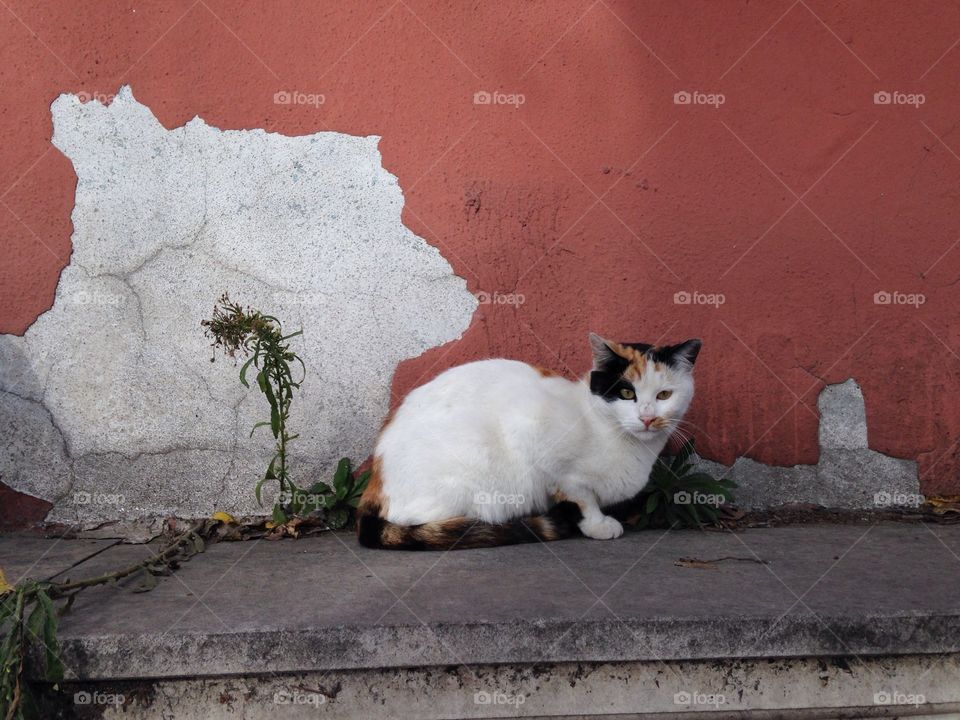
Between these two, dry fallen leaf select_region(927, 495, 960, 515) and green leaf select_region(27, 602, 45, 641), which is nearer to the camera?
green leaf select_region(27, 602, 45, 641)

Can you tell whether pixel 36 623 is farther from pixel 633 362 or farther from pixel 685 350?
pixel 685 350

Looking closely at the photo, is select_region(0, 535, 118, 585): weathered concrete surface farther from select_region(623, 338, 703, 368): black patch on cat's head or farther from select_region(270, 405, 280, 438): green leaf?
select_region(623, 338, 703, 368): black patch on cat's head

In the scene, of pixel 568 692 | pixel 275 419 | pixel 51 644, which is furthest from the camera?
pixel 275 419

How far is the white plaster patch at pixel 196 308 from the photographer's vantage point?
3582 mm

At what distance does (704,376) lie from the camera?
366 cm

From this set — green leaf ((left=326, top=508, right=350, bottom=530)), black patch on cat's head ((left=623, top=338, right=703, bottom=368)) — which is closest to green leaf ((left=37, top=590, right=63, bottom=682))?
green leaf ((left=326, top=508, right=350, bottom=530))

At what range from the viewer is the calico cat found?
294cm

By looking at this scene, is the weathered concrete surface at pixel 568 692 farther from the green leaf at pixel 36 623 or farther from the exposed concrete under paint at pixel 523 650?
the green leaf at pixel 36 623

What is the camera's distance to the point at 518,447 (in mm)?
2996

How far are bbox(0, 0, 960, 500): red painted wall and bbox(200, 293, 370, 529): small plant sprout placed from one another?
451 millimetres

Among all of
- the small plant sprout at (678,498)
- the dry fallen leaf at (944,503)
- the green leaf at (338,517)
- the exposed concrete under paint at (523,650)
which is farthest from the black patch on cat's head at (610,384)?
the dry fallen leaf at (944,503)

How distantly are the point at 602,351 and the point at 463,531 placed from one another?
0.83 metres

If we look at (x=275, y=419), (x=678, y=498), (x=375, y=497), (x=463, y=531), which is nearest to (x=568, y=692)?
(x=463, y=531)

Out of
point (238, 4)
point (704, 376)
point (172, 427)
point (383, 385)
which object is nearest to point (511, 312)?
point (383, 385)
